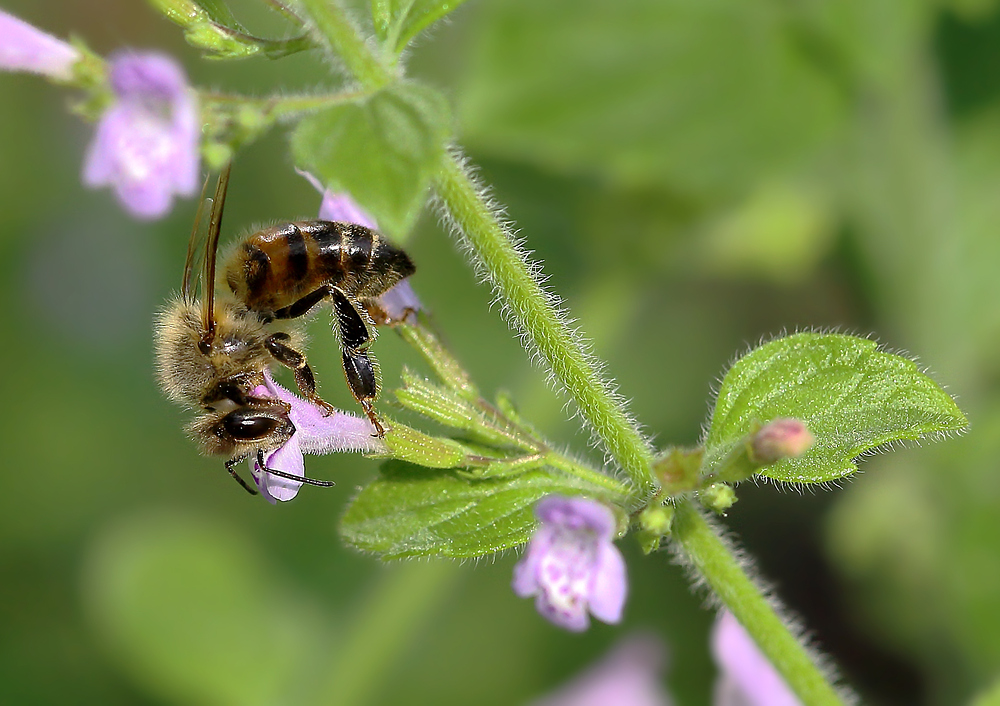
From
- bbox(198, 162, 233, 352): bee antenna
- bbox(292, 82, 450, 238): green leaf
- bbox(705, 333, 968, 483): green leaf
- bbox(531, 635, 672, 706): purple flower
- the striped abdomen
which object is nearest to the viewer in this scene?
bbox(292, 82, 450, 238): green leaf

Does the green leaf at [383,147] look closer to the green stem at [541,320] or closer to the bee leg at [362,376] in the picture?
the green stem at [541,320]

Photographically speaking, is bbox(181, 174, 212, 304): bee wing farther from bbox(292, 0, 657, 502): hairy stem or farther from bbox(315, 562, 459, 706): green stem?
bbox(315, 562, 459, 706): green stem

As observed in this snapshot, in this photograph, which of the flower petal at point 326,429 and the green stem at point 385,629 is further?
the green stem at point 385,629

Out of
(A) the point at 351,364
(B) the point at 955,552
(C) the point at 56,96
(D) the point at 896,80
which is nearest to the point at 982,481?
(B) the point at 955,552

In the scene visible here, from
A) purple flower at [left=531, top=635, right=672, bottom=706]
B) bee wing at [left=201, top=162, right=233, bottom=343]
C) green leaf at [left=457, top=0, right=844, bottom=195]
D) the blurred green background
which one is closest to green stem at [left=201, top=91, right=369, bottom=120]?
bee wing at [left=201, top=162, right=233, bottom=343]

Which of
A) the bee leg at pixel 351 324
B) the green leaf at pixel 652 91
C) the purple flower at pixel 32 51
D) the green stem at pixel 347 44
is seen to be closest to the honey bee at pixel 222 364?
the bee leg at pixel 351 324

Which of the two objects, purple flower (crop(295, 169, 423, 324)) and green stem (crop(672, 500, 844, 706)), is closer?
green stem (crop(672, 500, 844, 706))

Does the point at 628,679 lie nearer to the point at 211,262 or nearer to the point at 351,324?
the point at 351,324
